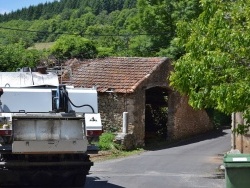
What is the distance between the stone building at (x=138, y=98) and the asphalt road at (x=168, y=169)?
56.1 inches

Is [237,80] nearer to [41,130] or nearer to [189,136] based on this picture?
[41,130]

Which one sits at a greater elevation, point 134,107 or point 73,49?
point 73,49

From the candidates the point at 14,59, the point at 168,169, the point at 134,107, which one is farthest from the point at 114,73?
the point at 168,169

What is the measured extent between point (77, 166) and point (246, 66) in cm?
463

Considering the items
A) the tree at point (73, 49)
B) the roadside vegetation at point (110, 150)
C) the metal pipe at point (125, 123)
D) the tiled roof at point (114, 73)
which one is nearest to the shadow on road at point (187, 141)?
the metal pipe at point (125, 123)

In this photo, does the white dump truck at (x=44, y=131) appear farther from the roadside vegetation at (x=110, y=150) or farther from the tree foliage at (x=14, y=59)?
the tree foliage at (x=14, y=59)

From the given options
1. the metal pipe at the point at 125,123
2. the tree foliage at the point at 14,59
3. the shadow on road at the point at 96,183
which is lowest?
the shadow on road at the point at 96,183

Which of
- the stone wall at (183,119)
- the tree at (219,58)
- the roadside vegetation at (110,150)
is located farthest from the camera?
the stone wall at (183,119)

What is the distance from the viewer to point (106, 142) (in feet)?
80.4

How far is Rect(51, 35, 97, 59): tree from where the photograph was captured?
3681 centimetres

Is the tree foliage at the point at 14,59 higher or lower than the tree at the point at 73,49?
lower

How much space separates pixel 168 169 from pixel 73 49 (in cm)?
1846

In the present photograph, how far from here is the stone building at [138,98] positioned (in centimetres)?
2631

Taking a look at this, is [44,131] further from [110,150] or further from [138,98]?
[138,98]
